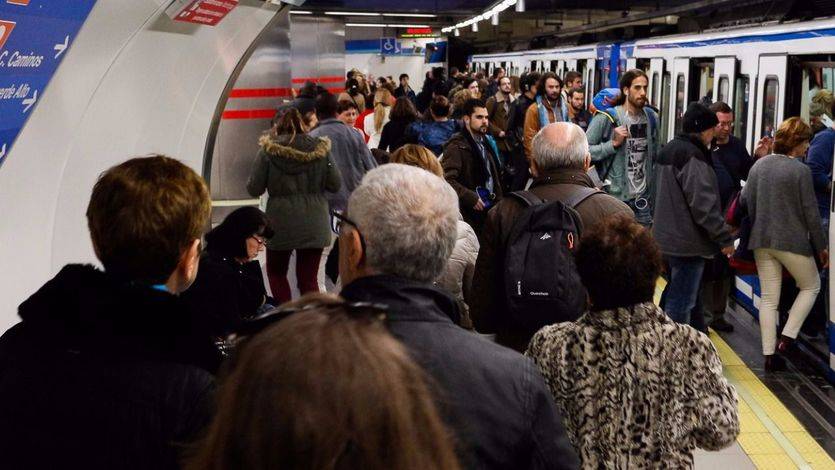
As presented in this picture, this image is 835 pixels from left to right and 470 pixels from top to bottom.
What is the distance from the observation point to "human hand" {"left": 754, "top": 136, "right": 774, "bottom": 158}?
25.6ft

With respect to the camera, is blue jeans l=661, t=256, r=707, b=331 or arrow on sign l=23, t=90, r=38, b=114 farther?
blue jeans l=661, t=256, r=707, b=331

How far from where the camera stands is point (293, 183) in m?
6.35

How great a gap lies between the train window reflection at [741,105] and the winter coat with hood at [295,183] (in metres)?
Answer: 3.95

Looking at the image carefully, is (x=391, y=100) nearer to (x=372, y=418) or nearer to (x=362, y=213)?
(x=362, y=213)

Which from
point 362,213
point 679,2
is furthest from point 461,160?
point 679,2

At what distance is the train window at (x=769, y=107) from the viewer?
791 centimetres

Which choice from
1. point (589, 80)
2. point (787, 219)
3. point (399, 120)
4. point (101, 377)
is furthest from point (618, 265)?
point (589, 80)

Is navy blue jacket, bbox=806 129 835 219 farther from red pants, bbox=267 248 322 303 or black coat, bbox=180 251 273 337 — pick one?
black coat, bbox=180 251 273 337

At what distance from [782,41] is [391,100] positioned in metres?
4.27

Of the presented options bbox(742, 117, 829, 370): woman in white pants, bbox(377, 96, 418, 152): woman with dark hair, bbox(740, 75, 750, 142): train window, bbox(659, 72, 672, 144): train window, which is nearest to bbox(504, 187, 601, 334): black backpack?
bbox(742, 117, 829, 370): woman in white pants

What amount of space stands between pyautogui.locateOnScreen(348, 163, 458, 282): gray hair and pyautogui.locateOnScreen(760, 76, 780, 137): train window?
6.25 meters

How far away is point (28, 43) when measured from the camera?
330 centimetres

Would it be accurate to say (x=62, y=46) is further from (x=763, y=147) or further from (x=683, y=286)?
(x=763, y=147)

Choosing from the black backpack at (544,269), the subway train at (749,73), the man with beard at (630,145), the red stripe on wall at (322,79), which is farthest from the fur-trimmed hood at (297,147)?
the red stripe on wall at (322,79)
